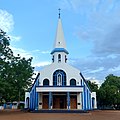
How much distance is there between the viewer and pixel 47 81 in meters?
35.1

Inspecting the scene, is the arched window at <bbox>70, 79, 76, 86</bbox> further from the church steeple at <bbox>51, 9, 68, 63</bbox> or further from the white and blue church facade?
the church steeple at <bbox>51, 9, 68, 63</bbox>

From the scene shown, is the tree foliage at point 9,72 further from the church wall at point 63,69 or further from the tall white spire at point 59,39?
the tall white spire at point 59,39

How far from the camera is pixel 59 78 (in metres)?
35.0

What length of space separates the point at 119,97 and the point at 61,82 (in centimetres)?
1721

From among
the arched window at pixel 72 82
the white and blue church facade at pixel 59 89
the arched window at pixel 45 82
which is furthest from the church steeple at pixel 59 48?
the arched window at pixel 45 82

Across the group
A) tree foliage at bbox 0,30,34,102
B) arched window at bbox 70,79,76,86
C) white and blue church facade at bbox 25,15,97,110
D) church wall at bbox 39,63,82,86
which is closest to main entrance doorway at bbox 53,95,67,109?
white and blue church facade at bbox 25,15,97,110

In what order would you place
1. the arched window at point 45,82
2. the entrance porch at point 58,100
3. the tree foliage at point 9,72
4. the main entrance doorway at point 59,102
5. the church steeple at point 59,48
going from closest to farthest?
the tree foliage at point 9,72, the entrance porch at point 58,100, the main entrance doorway at point 59,102, the arched window at point 45,82, the church steeple at point 59,48

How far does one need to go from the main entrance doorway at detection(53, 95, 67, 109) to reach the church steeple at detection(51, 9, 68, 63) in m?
6.08

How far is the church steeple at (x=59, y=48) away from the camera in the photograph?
3772 centimetres

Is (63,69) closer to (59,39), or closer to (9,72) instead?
(59,39)

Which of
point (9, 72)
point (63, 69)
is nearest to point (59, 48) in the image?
point (63, 69)

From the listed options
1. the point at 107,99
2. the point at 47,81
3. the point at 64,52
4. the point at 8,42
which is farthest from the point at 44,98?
the point at 107,99

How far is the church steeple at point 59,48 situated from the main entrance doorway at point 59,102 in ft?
20.0

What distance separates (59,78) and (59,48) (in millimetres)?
5643
